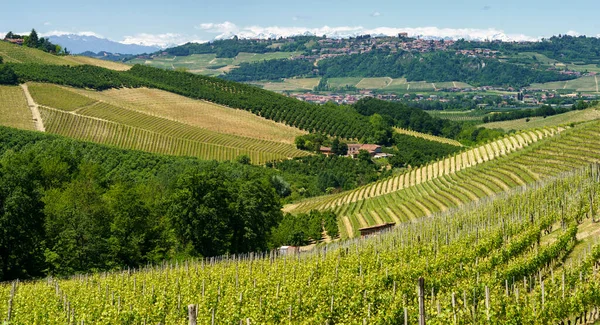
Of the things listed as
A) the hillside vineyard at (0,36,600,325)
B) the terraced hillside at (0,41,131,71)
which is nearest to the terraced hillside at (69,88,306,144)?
the terraced hillside at (0,41,131,71)

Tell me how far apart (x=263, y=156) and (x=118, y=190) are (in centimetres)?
8170

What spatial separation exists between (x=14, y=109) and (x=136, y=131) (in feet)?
75.0

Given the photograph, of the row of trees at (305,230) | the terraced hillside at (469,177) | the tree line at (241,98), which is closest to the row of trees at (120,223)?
the row of trees at (305,230)

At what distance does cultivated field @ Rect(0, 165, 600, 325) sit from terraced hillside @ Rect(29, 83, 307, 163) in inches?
3825

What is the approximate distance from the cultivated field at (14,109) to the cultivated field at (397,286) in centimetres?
10087

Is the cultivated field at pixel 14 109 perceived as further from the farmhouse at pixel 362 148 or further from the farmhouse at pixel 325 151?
the farmhouse at pixel 362 148

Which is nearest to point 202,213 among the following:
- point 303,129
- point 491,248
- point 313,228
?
point 313,228

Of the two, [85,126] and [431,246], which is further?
[85,126]

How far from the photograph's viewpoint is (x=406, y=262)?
34969 millimetres

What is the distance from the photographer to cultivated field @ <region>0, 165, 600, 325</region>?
24328mm

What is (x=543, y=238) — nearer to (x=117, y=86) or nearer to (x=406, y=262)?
(x=406, y=262)

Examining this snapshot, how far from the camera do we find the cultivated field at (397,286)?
24328 mm

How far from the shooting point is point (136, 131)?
142 metres

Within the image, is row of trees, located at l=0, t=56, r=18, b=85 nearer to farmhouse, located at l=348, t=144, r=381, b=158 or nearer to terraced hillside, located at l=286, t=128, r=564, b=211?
farmhouse, located at l=348, t=144, r=381, b=158
